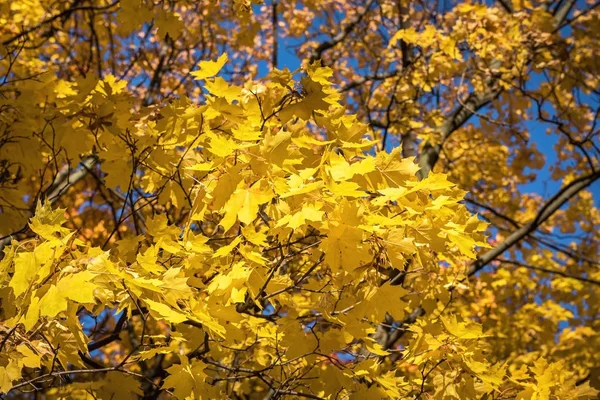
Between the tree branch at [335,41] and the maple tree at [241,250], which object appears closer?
the maple tree at [241,250]

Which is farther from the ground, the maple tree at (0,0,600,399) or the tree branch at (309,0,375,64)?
the tree branch at (309,0,375,64)

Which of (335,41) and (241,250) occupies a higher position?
(335,41)

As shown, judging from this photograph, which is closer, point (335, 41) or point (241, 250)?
point (241, 250)

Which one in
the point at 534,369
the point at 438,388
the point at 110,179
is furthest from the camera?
the point at 110,179

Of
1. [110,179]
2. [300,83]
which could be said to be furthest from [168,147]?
[300,83]

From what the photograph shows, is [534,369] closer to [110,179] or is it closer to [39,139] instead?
[110,179]

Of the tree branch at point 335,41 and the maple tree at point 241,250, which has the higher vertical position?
the tree branch at point 335,41

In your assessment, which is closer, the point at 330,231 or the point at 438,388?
the point at 330,231

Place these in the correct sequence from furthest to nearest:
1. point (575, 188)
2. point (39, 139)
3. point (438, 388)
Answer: point (575, 188) < point (39, 139) < point (438, 388)

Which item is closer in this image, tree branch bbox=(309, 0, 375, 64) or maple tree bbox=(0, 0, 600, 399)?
maple tree bbox=(0, 0, 600, 399)

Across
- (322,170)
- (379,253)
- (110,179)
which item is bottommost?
(379,253)

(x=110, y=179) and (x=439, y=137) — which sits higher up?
(x=439, y=137)

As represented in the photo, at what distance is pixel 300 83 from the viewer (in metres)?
2.01

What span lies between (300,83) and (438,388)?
4.46 feet
